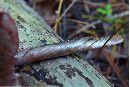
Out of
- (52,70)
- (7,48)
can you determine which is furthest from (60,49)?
(7,48)

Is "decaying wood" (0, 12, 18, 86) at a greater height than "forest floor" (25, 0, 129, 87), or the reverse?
"decaying wood" (0, 12, 18, 86)

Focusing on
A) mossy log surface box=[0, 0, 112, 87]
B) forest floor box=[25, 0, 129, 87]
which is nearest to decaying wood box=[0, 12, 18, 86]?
mossy log surface box=[0, 0, 112, 87]

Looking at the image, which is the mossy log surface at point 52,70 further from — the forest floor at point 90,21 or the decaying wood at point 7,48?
the forest floor at point 90,21

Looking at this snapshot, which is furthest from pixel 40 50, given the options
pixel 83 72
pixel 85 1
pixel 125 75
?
pixel 85 1

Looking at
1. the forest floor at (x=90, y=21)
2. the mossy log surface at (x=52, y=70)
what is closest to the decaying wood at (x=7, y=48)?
the mossy log surface at (x=52, y=70)

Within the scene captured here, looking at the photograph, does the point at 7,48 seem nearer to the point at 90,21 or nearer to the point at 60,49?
the point at 60,49

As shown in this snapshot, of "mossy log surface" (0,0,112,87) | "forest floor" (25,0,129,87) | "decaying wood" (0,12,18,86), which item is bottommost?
"forest floor" (25,0,129,87)

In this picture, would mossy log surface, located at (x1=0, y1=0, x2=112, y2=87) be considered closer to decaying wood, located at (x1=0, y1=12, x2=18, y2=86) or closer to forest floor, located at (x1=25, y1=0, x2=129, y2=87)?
decaying wood, located at (x1=0, y1=12, x2=18, y2=86)

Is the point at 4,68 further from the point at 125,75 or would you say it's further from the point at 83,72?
the point at 125,75
